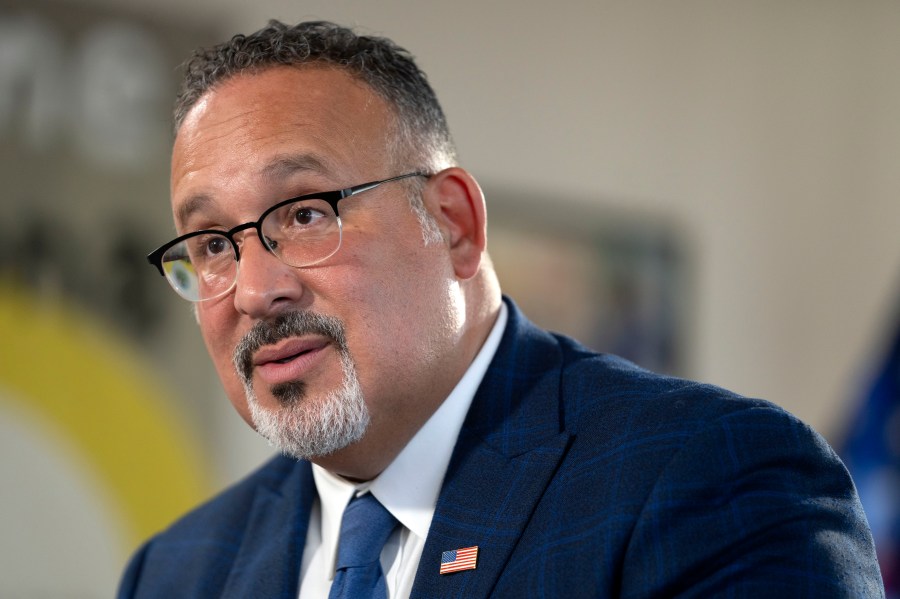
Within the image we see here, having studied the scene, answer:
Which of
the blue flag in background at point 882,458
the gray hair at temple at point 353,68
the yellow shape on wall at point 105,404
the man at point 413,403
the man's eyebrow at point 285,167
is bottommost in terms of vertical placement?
the blue flag in background at point 882,458

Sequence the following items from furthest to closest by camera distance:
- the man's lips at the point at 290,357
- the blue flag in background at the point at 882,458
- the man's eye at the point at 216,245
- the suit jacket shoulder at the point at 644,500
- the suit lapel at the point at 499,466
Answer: the blue flag in background at the point at 882,458 → the man's eye at the point at 216,245 → the man's lips at the point at 290,357 → the suit lapel at the point at 499,466 → the suit jacket shoulder at the point at 644,500

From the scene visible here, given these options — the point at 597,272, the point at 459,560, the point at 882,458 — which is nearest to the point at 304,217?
the point at 459,560

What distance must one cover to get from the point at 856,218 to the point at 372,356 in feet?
14.4

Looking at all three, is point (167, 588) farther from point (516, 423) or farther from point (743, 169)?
point (743, 169)

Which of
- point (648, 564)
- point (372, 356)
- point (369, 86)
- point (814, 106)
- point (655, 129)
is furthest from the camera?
point (814, 106)

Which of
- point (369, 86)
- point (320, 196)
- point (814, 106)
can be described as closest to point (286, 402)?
point (320, 196)

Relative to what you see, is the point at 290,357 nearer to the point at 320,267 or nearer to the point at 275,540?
the point at 320,267

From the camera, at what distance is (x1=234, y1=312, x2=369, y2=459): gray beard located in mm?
1669

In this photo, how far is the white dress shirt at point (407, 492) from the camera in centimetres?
173

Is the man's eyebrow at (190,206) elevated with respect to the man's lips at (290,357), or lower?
elevated

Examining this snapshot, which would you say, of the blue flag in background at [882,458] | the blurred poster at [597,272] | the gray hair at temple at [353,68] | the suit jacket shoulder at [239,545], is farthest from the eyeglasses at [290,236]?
the blue flag in background at [882,458]

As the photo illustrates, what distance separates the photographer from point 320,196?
1.71m

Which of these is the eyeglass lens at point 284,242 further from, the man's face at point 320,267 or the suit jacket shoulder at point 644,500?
the suit jacket shoulder at point 644,500

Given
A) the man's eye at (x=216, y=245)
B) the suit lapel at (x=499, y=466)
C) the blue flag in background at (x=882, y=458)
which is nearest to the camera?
the suit lapel at (x=499, y=466)
